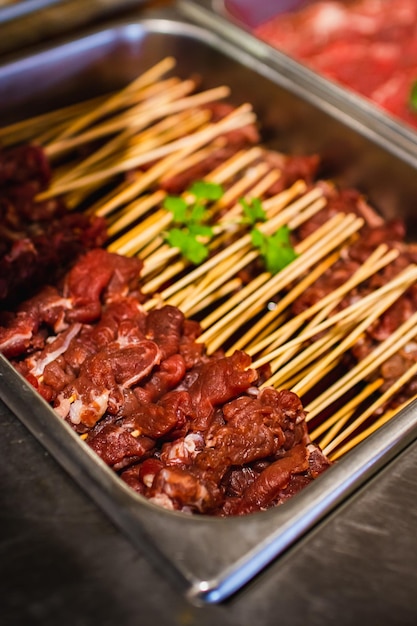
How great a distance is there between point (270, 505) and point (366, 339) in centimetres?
98

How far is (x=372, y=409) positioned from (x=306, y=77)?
1.88m

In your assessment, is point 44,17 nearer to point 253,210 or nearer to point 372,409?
point 253,210

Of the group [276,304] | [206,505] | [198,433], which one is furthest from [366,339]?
[206,505]

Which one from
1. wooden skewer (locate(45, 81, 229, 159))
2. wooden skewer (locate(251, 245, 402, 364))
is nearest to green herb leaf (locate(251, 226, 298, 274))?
wooden skewer (locate(251, 245, 402, 364))

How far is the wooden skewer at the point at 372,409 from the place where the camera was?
8.27ft

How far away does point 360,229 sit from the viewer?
3.33 metres

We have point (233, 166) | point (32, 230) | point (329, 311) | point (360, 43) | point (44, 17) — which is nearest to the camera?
point (329, 311)

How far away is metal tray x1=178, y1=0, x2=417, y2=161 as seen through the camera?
3344mm

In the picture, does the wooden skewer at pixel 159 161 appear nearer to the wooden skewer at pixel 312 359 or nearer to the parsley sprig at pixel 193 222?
the parsley sprig at pixel 193 222

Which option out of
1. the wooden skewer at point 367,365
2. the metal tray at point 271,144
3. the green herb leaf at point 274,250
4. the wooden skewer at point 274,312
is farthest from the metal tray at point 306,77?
the wooden skewer at point 367,365

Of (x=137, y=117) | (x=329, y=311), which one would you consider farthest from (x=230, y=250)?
(x=137, y=117)

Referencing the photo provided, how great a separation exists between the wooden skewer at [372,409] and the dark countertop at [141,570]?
48cm

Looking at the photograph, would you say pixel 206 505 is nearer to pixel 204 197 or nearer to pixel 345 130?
pixel 204 197

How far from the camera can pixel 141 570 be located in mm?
1780
